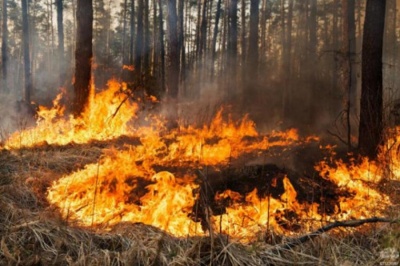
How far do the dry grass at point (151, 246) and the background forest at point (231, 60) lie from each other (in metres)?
3.83

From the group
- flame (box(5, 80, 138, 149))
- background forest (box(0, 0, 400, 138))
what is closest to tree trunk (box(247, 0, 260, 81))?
background forest (box(0, 0, 400, 138))

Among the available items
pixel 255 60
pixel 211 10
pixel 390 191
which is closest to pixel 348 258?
pixel 390 191

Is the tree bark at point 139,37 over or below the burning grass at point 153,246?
over

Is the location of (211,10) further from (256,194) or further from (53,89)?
(256,194)

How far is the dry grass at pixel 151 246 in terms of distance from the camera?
258 cm

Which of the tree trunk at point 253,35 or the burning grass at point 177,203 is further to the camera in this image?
the tree trunk at point 253,35

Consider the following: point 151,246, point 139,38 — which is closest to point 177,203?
point 151,246

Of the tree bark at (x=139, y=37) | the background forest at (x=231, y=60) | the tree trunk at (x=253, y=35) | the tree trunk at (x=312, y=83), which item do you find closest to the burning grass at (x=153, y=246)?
the background forest at (x=231, y=60)

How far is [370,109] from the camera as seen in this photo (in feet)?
20.8

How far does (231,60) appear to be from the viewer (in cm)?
1834

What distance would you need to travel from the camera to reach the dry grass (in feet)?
8.46

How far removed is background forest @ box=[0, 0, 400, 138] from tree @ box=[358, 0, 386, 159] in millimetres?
271

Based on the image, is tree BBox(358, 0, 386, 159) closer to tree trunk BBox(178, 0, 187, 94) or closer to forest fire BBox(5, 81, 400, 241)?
forest fire BBox(5, 81, 400, 241)

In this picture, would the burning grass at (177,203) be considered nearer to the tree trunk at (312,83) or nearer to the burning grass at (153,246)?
the burning grass at (153,246)
